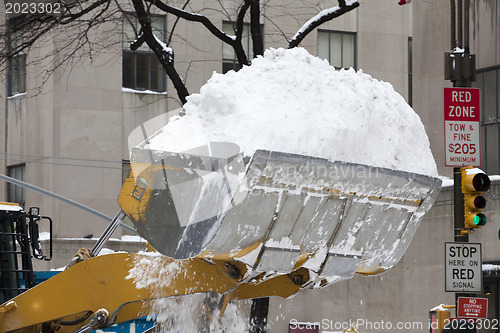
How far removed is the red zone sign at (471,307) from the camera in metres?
13.7

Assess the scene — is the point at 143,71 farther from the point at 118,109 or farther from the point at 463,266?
the point at 463,266

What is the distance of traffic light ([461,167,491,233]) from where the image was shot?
44.6 feet

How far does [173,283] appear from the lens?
763cm

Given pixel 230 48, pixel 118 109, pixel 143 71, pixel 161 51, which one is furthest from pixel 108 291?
pixel 230 48

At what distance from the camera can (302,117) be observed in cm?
741

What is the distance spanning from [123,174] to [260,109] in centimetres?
2106

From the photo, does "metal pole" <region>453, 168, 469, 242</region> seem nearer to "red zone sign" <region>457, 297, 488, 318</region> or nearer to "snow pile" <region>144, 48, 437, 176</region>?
"red zone sign" <region>457, 297, 488, 318</region>

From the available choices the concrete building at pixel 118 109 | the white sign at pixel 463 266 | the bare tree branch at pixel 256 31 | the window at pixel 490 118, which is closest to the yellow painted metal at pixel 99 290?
the white sign at pixel 463 266

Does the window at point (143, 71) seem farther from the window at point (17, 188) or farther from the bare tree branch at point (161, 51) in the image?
the bare tree branch at point (161, 51)

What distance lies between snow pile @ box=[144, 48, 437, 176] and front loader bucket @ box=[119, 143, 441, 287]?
12 centimetres

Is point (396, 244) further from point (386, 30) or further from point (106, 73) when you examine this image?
point (386, 30)

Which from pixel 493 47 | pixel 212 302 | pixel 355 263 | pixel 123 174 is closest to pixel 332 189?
pixel 355 263

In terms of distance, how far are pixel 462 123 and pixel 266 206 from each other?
743 centimetres

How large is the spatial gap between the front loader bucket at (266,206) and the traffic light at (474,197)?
5.98m
